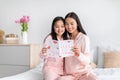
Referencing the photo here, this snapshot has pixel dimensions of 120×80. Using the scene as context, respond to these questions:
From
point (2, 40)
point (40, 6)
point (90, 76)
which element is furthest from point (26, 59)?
point (90, 76)

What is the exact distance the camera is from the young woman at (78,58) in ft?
6.49

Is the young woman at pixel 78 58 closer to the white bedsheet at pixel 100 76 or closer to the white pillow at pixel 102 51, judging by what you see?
the white bedsheet at pixel 100 76

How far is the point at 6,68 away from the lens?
3346 millimetres

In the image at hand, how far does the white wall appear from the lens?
3236 millimetres

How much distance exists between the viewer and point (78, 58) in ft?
6.50

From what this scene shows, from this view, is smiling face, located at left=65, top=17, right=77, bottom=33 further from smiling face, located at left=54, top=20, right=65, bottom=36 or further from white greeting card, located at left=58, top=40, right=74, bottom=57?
white greeting card, located at left=58, top=40, right=74, bottom=57

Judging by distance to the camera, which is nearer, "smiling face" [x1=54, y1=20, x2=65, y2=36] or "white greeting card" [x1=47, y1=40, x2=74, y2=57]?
"white greeting card" [x1=47, y1=40, x2=74, y2=57]

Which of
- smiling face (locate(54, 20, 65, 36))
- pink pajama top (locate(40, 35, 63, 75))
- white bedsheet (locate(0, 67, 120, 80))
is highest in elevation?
smiling face (locate(54, 20, 65, 36))

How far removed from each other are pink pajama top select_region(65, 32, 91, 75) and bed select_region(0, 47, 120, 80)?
22cm

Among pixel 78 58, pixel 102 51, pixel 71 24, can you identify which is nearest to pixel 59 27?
pixel 71 24

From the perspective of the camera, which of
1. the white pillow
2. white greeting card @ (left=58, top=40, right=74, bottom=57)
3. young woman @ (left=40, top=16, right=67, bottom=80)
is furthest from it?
the white pillow

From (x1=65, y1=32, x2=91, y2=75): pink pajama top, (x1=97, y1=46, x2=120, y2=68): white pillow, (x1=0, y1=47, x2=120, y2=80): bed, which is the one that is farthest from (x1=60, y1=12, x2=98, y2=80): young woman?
(x1=97, y1=46, x2=120, y2=68): white pillow

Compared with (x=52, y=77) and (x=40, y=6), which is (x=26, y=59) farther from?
(x=52, y=77)

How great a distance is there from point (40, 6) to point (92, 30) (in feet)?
2.93
